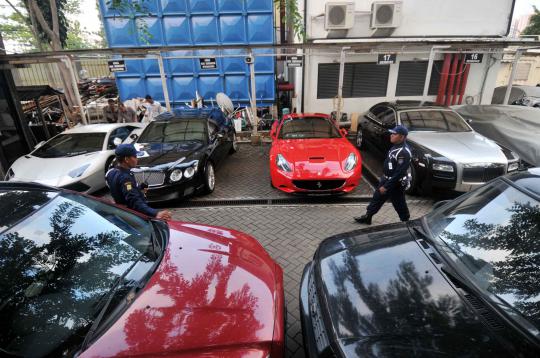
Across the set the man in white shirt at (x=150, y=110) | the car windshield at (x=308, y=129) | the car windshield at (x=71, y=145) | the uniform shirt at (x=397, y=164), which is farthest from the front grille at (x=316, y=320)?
the man in white shirt at (x=150, y=110)

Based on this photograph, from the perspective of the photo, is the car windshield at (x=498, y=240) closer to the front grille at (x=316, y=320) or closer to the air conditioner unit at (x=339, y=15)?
the front grille at (x=316, y=320)

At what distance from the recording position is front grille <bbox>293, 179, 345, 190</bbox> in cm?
528

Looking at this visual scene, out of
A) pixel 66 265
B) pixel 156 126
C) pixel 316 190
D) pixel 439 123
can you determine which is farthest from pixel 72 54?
pixel 439 123

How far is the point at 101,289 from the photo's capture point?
6.30 feet

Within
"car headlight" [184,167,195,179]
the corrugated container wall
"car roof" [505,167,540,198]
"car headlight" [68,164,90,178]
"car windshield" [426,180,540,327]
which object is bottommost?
"car headlight" [68,164,90,178]

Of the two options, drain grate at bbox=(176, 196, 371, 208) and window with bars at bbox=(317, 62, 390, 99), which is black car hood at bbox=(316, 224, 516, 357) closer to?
drain grate at bbox=(176, 196, 371, 208)

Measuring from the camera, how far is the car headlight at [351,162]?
17.8 ft

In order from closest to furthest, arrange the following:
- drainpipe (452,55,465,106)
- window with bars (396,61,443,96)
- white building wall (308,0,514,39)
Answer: white building wall (308,0,514,39), drainpipe (452,55,465,106), window with bars (396,61,443,96)

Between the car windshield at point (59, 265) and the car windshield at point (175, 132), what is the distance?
387 cm

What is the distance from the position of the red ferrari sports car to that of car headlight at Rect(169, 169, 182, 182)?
1.73 metres

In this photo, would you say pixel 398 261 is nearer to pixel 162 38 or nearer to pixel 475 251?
pixel 475 251

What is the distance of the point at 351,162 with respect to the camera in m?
5.50

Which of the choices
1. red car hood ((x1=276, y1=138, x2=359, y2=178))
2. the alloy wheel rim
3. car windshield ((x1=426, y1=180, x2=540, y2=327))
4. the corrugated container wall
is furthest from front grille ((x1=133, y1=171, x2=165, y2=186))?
the corrugated container wall

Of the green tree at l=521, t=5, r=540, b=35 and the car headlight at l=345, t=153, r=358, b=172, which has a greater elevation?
the green tree at l=521, t=5, r=540, b=35
